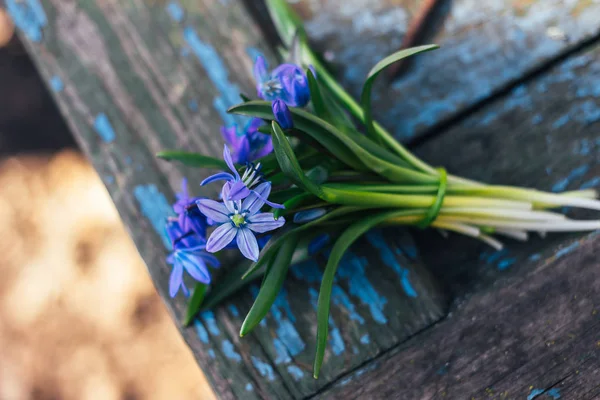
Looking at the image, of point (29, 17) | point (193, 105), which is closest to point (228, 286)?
point (193, 105)

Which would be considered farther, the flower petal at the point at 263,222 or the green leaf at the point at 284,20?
the green leaf at the point at 284,20

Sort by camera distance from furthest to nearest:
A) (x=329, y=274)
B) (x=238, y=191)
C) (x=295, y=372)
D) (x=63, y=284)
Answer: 1. (x=63, y=284)
2. (x=295, y=372)
3. (x=329, y=274)
4. (x=238, y=191)

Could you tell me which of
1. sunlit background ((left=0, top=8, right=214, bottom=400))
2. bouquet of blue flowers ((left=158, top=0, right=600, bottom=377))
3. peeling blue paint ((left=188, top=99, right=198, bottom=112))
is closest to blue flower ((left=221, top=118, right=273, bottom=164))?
bouquet of blue flowers ((left=158, top=0, right=600, bottom=377))

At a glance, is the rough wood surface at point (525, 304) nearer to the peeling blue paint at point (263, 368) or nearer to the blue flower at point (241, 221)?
the peeling blue paint at point (263, 368)

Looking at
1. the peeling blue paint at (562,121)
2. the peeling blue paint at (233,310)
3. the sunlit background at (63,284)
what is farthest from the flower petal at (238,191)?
the sunlit background at (63,284)

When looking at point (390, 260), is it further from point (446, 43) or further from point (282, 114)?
point (446, 43)

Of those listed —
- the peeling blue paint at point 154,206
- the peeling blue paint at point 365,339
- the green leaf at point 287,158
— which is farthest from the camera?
the peeling blue paint at point 154,206

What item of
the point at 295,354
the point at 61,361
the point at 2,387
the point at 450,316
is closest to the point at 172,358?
the point at 61,361

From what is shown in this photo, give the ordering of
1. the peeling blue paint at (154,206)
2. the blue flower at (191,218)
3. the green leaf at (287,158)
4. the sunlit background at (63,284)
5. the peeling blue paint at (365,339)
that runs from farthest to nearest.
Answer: the sunlit background at (63,284), the peeling blue paint at (154,206), the peeling blue paint at (365,339), the blue flower at (191,218), the green leaf at (287,158)
